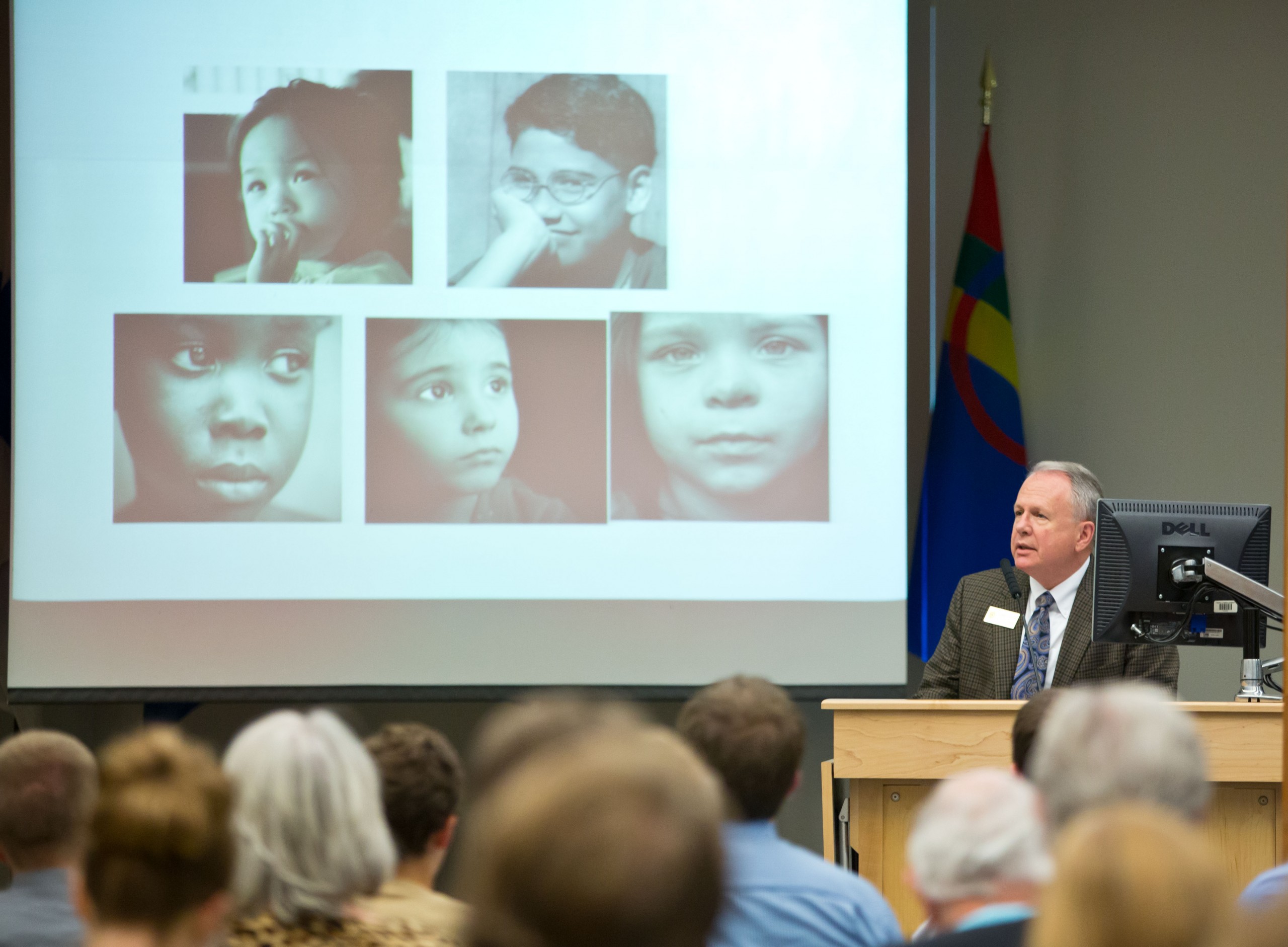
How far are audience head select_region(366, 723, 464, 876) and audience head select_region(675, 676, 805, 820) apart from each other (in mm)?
352

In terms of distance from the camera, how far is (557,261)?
4.20m

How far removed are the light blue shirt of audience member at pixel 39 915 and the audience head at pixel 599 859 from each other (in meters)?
1.16

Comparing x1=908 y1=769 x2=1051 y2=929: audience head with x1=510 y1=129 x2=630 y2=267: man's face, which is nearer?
x1=908 y1=769 x2=1051 y2=929: audience head

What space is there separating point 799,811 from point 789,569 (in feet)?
4.68

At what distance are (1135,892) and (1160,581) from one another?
2433mm

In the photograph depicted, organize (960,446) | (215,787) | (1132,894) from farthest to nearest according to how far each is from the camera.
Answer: (960,446), (215,787), (1132,894)

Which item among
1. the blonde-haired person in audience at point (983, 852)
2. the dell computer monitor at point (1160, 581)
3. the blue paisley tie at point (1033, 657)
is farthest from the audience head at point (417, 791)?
the blue paisley tie at point (1033, 657)

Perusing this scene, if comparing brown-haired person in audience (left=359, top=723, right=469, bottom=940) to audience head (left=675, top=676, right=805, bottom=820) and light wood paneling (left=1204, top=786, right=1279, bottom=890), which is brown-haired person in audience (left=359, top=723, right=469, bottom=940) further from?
light wood paneling (left=1204, top=786, right=1279, bottom=890)

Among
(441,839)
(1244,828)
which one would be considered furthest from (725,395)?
(441,839)

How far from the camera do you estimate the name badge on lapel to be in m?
3.54

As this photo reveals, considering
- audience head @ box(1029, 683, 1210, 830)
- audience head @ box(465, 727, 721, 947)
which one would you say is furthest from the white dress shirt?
audience head @ box(465, 727, 721, 947)

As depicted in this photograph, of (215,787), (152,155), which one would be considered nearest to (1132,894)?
(215,787)

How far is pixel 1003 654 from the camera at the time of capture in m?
3.54

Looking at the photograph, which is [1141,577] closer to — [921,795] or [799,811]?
[921,795]
